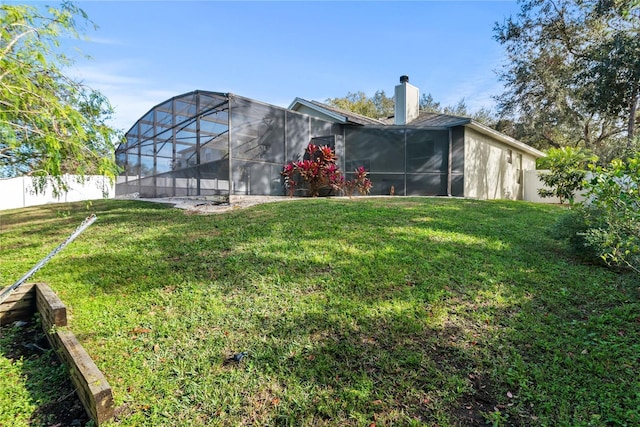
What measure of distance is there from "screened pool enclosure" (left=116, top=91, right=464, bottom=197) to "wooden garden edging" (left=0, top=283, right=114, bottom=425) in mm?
5613

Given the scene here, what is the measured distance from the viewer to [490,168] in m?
14.2

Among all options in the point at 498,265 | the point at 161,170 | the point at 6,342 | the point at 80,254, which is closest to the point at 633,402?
the point at 498,265

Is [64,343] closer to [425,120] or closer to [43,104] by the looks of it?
[43,104]

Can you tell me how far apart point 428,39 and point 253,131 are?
24.6ft

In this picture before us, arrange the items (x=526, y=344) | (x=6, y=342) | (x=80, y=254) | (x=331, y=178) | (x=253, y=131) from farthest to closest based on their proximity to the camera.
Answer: (x=331, y=178)
(x=253, y=131)
(x=80, y=254)
(x=6, y=342)
(x=526, y=344)

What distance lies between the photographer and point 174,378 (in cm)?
234

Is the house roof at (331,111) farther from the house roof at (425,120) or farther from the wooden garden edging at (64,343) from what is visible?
the wooden garden edging at (64,343)

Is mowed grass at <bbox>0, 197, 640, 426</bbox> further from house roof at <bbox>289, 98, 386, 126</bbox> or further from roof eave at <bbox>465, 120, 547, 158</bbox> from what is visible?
roof eave at <bbox>465, 120, 547, 158</bbox>

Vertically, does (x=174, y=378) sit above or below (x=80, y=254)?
below

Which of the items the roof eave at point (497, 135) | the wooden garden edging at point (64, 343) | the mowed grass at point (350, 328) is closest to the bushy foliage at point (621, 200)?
the mowed grass at point (350, 328)

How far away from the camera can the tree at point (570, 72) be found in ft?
39.8

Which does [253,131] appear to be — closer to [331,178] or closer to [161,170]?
[331,178]

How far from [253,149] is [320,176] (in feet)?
7.30

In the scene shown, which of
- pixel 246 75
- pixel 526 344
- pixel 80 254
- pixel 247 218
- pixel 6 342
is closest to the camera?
pixel 526 344
